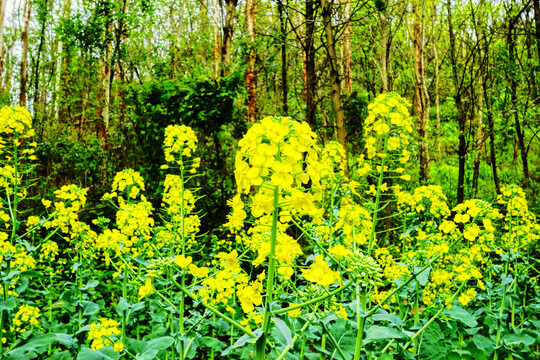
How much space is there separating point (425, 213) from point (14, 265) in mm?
3057

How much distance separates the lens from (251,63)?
7863 mm

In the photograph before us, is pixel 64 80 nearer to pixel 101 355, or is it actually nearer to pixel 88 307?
pixel 88 307

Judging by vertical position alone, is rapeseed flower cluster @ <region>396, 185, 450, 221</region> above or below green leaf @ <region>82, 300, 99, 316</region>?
above

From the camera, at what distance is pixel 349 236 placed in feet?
7.59

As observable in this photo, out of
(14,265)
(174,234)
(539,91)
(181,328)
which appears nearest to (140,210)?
(174,234)

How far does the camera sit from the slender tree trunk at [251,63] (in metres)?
7.45

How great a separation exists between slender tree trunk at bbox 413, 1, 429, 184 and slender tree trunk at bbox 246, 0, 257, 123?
3.35 m

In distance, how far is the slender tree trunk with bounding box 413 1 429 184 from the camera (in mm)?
6969

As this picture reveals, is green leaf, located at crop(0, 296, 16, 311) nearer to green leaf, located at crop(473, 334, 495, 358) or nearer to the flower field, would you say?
the flower field


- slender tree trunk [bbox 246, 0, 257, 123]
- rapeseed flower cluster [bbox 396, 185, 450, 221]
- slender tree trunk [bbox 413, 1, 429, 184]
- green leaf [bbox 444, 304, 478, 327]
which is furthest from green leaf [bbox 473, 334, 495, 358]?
slender tree trunk [bbox 246, 0, 257, 123]

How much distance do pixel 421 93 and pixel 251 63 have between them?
12.0 feet

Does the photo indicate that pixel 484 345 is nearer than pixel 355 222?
No

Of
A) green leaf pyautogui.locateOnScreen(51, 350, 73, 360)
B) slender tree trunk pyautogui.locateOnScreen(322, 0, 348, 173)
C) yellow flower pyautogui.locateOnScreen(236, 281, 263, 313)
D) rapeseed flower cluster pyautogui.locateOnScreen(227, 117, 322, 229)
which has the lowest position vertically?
green leaf pyautogui.locateOnScreen(51, 350, 73, 360)

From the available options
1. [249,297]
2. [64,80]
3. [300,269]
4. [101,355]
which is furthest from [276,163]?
[64,80]
